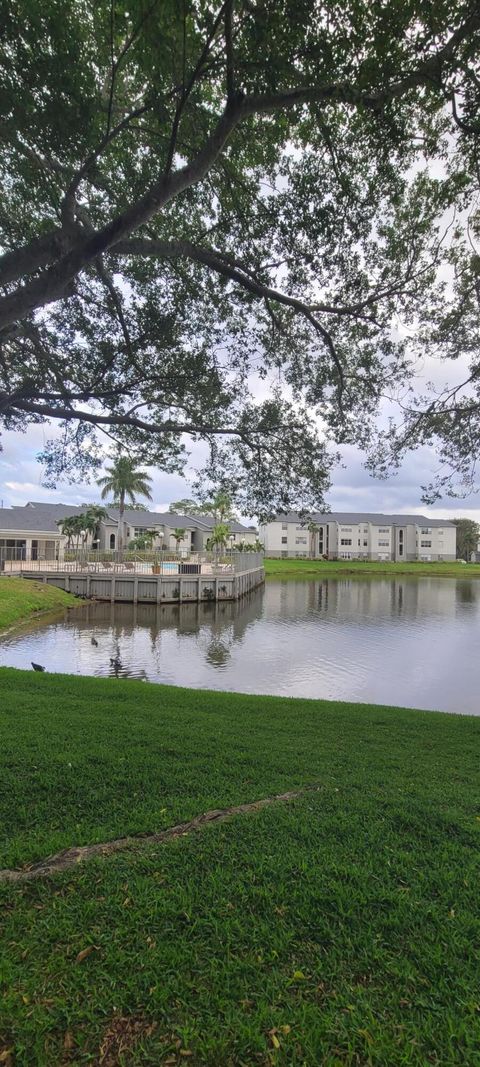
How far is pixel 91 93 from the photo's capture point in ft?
16.4

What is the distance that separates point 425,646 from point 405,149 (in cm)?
1841

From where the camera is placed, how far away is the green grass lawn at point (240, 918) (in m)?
2.02

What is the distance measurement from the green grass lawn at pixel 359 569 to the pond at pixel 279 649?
1384 inches

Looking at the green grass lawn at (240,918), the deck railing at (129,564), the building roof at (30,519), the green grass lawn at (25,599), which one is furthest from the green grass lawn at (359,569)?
the green grass lawn at (240,918)

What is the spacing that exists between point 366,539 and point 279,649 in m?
78.9

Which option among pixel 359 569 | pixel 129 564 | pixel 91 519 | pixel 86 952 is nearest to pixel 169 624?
pixel 129 564

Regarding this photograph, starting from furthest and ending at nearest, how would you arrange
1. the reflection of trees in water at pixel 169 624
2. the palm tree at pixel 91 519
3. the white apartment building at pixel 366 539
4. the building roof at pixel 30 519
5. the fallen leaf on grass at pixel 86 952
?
the white apartment building at pixel 366 539 → the palm tree at pixel 91 519 → the building roof at pixel 30 519 → the reflection of trees in water at pixel 169 624 → the fallen leaf on grass at pixel 86 952

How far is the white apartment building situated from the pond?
58783 mm

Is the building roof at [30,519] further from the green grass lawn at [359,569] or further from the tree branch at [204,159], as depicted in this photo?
the tree branch at [204,159]

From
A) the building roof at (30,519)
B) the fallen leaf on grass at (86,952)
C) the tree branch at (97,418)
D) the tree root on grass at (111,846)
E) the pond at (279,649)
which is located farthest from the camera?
the building roof at (30,519)

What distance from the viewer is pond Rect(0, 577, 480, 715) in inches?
543

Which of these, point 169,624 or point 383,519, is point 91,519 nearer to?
point 169,624

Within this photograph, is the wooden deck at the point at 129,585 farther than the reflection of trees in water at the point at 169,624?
Yes

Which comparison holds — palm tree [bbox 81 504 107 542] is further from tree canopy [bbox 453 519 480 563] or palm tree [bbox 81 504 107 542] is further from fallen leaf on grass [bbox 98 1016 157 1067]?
tree canopy [bbox 453 519 480 563]
